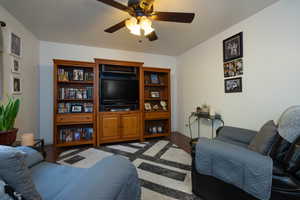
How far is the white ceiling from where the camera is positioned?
1866 millimetres

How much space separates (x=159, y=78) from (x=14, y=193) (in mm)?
3666

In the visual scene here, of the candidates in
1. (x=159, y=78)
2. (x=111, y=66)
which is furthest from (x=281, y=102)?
(x=111, y=66)

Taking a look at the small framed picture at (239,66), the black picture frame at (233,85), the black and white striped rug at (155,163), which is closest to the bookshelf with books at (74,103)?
the black and white striped rug at (155,163)

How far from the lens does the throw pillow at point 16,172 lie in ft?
1.90

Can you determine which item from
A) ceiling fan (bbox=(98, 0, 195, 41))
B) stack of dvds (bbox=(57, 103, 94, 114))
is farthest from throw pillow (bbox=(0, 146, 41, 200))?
stack of dvds (bbox=(57, 103, 94, 114))

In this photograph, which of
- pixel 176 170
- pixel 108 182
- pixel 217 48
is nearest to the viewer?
pixel 108 182

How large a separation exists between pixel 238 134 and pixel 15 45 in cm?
375

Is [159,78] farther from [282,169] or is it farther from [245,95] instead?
[282,169]

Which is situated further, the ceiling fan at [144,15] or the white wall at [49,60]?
the white wall at [49,60]

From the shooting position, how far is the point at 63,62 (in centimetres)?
282

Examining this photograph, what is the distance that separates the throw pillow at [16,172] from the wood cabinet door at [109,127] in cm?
242

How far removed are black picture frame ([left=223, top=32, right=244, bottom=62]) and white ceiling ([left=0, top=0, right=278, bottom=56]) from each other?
0.86ft

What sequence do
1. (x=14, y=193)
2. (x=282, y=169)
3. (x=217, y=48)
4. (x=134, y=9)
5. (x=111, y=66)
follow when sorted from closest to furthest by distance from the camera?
1. (x=14, y=193)
2. (x=282, y=169)
3. (x=134, y=9)
4. (x=217, y=48)
5. (x=111, y=66)

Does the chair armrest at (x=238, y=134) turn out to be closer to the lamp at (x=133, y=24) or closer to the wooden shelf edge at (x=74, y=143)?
the lamp at (x=133, y=24)
